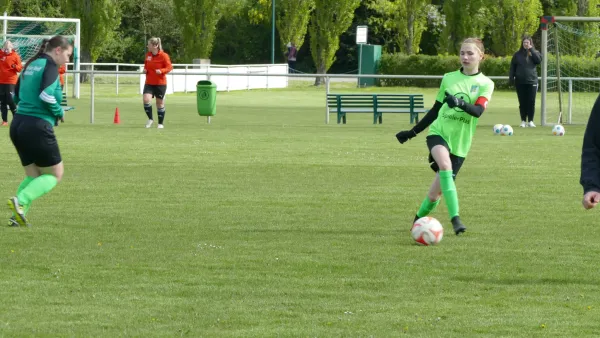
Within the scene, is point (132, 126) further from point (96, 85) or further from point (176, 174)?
point (96, 85)

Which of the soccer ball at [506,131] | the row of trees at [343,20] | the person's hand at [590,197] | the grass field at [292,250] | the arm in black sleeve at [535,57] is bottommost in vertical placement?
the grass field at [292,250]

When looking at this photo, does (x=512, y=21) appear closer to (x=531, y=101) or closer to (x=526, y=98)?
(x=531, y=101)

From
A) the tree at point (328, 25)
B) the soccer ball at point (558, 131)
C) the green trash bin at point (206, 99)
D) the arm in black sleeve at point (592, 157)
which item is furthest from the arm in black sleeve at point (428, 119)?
the tree at point (328, 25)

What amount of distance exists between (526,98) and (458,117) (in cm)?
1611

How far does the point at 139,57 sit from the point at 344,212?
216ft

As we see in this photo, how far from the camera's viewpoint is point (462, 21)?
57.3 metres

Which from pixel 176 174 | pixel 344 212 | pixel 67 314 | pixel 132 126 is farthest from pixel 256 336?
pixel 132 126

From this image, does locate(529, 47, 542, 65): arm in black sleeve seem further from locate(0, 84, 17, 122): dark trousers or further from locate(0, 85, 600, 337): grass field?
locate(0, 84, 17, 122): dark trousers

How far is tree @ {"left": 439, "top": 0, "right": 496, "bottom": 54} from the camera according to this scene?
57188 mm

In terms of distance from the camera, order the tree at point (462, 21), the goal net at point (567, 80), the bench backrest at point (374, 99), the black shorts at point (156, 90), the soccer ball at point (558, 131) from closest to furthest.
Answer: the soccer ball at point (558, 131)
the black shorts at point (156, 90)
the goal net at point (567, 80)
the bench backrest at point (374, 99)
the tree at point (462, 21)

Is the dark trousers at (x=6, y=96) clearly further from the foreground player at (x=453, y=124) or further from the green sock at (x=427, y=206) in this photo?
the foreground player at (x=453, y=124)

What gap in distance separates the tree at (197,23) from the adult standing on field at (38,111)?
4634cm

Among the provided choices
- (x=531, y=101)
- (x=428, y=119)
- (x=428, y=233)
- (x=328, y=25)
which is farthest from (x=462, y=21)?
(x=428, y=233)

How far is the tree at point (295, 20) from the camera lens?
191ft
